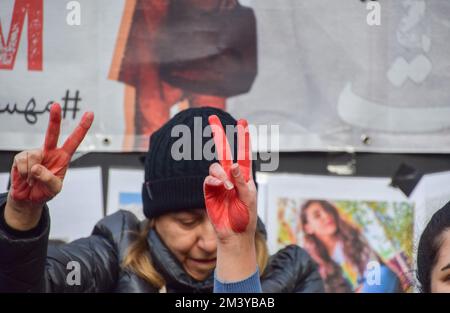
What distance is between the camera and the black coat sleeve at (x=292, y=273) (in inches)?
77.2

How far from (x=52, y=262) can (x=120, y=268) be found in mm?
166

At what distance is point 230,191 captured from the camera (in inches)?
52.8

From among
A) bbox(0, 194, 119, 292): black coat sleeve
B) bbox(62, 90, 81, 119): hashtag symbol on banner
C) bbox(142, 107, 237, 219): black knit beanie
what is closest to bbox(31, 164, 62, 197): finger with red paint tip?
bbox(0, 194, 119, 292): black coat sleeve

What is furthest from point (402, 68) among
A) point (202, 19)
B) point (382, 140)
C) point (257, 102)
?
point (202, 19)

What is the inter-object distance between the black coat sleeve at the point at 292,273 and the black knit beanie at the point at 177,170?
268 mm

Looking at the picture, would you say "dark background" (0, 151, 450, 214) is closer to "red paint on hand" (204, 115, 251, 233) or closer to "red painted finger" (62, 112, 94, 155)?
"red painted finger" (62, 112, 94, 155)

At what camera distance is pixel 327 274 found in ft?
6.64

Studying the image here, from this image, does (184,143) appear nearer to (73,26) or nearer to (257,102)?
(257,102)

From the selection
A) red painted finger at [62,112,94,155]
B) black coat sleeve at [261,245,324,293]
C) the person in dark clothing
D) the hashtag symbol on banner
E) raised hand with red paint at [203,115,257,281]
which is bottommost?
black coat sleeve at [261,245,324,293]

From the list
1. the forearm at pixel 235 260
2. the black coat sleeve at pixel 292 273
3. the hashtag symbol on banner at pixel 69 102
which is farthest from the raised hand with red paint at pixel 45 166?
the black coat sleeve at pixel 292 273

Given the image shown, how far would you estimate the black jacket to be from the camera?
6.15ft

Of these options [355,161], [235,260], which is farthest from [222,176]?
[355,161]

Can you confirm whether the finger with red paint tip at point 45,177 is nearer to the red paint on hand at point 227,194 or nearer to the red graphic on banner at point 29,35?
the red paint on hand at point 227,194

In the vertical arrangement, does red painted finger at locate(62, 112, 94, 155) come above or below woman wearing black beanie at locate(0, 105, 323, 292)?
above
